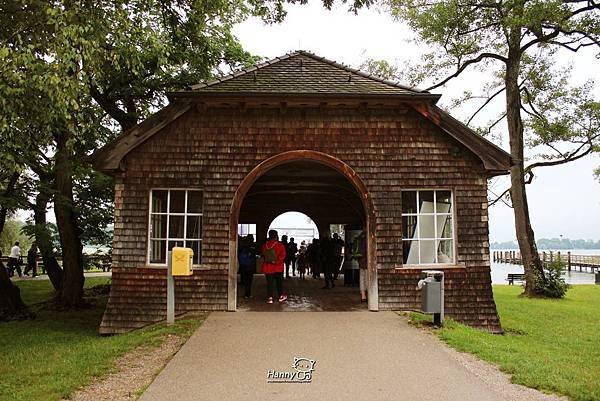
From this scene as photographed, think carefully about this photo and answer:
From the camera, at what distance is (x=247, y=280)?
11.7m

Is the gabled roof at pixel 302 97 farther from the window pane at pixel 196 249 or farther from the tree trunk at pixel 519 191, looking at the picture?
the tree trunk at pixel 519 191

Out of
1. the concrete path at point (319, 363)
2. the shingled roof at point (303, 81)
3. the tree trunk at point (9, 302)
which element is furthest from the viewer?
the tree trunk at point (9, 302)

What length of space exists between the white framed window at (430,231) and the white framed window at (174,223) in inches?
163

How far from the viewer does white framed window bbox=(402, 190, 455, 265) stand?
402 inches

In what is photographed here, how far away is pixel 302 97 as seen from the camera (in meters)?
9.72

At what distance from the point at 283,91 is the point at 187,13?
10.6 feet

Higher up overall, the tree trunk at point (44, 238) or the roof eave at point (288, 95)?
the roof eave at point (288, 95)

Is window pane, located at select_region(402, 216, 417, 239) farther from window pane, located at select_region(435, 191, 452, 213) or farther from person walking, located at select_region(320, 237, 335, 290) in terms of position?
person walking, located at select_region(320, 237, 335, 290)

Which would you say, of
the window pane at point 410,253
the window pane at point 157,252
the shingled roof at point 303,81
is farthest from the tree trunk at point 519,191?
the window pane at point 157,252

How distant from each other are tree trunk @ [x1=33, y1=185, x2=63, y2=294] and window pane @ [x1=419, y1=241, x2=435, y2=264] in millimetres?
10095

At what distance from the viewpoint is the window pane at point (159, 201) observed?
10297mm

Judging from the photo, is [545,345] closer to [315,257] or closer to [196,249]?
[196,249]

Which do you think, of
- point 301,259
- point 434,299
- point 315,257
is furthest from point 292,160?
point 301,259

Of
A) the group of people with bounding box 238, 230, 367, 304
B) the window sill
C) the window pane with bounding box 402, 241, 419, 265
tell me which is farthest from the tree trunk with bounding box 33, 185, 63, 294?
the window sill
